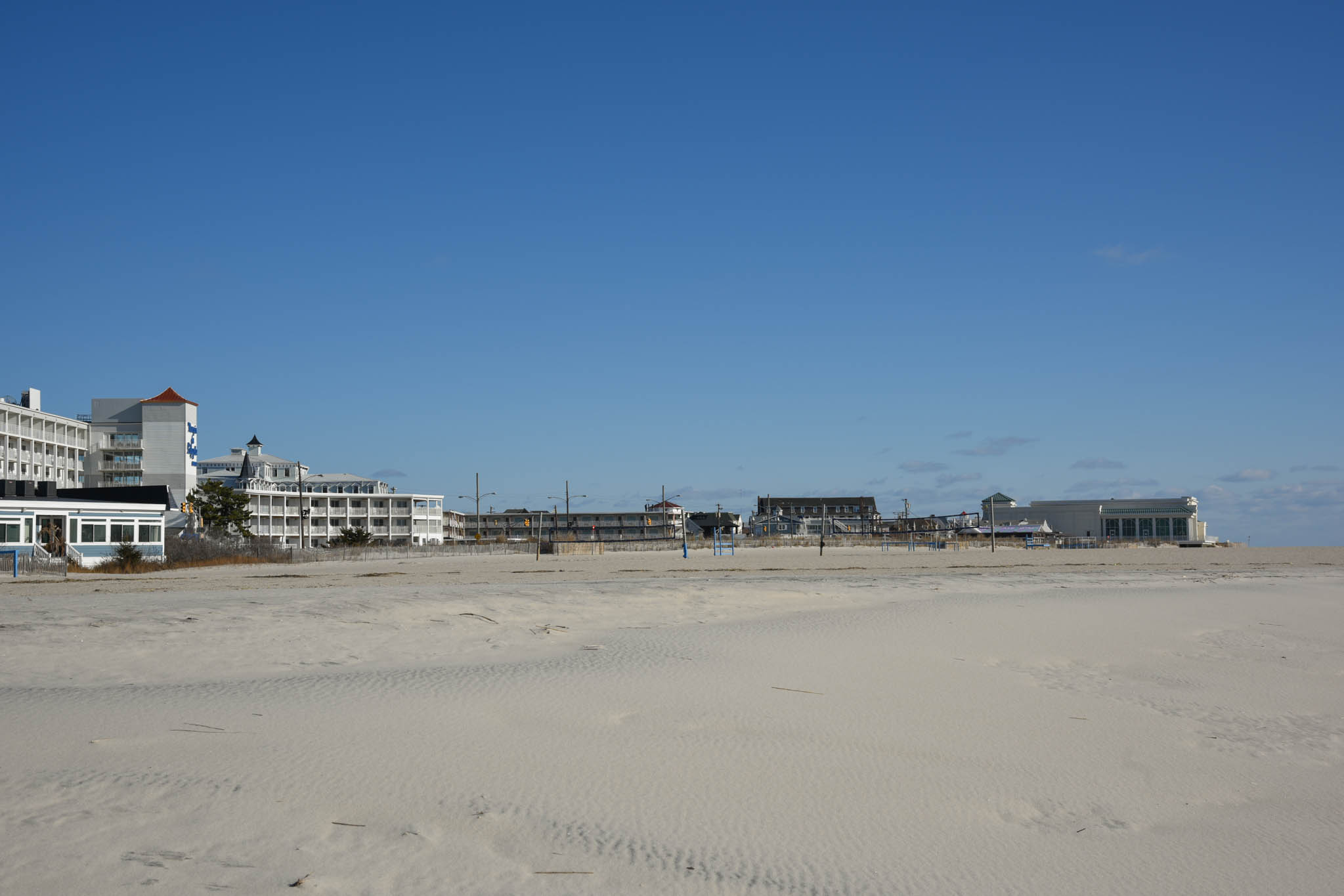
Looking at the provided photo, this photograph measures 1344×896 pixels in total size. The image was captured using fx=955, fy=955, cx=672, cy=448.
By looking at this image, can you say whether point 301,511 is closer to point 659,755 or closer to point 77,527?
point 77,527

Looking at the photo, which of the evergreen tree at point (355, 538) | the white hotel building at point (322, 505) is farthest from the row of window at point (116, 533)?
the white hotel building at point (322, 505)

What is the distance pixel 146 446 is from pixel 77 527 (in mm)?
40652

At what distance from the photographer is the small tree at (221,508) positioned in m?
71.7

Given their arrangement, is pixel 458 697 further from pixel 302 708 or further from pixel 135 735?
pixel 135 735

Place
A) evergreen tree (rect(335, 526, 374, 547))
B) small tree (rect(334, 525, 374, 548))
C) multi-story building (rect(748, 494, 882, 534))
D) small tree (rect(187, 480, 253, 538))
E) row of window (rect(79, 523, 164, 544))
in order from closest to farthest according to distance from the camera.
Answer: row of window (rect(79, 523, 164, 544)) → small tree (rect(187, 480, 253, 538)) → small tree (rect(334, 525, 374, 548)) → evergreen tree (rect(335, 526, 374, 547)) → multi-story building (rect(748, 494, 882, 534))

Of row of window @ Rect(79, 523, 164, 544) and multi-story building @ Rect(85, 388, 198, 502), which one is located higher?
multi-story building @ Rect(85, 388, 198, 502)

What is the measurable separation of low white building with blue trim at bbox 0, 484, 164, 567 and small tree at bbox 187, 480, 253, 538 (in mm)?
16485

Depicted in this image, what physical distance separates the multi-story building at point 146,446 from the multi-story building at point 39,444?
1533 millimetres

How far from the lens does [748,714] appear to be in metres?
7.84

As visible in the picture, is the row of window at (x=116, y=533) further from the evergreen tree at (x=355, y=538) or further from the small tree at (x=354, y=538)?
the evergreen tree at (x=355, y=538)

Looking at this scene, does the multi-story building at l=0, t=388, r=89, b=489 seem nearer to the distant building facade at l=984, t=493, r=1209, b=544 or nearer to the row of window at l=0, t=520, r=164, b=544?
the row of window at l=0, t=520, r=164, b=544

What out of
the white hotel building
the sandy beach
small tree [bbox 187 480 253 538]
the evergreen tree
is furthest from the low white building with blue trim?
the white hotel building

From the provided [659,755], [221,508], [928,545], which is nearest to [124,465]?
[221,508]

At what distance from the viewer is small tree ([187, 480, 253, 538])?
71.7 m
